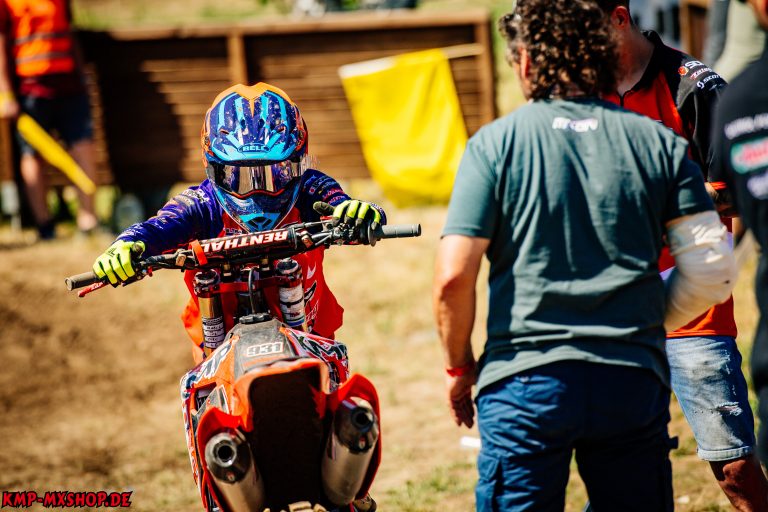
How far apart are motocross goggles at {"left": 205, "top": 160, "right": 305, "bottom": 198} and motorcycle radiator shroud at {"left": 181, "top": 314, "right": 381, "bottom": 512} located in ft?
2.04

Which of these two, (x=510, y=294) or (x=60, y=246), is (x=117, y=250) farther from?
(x=60, y=246)

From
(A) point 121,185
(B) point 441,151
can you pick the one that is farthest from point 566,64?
(A) point 121,185

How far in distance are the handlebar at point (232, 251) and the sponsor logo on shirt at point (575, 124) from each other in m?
1.28

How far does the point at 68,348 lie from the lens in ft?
29.3

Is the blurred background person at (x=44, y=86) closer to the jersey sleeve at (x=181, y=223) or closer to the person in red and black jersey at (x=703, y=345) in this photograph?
the jersey sleeve at (x=181, y=223)

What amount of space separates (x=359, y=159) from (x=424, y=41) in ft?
4.98

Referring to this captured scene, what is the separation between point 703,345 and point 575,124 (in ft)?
4.73

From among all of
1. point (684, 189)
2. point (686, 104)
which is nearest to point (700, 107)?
point (686, 104)

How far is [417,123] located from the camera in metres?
11.4

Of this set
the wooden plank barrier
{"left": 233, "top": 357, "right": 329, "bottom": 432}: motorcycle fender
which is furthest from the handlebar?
the wooden plank barrier

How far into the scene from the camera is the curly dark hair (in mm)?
3018

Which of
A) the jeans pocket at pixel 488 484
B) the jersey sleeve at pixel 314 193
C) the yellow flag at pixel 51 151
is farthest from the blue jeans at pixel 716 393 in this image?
the yellow flag at pixel 51 151

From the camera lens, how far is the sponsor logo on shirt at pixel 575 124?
2977 millimetres

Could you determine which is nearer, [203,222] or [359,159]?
[203,222]
